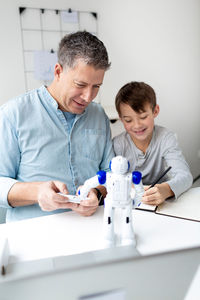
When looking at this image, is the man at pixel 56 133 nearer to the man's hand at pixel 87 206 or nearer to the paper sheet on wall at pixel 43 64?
the man's hand at pixel 87 206

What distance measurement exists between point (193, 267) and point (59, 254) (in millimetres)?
322

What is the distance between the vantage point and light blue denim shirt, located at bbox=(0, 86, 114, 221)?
36.7 inches

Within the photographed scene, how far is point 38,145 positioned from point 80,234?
40 centimetres

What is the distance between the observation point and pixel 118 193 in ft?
1.98

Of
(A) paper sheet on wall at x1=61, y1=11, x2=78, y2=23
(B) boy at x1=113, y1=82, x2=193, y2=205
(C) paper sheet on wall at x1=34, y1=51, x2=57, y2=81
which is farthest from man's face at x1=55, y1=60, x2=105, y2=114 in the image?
(A) paper sheet on wall at x1=61, y1=11, x2=78, y2=23

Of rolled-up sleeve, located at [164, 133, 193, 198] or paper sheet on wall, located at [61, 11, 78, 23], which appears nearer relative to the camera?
rolled-up sleeve, located at [164, 133, 193, 198]

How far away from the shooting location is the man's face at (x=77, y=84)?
0.86 meters

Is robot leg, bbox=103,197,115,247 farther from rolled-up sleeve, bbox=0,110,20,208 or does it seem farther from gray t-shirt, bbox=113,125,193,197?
gray t-shirt, bbox=113,125,193,197

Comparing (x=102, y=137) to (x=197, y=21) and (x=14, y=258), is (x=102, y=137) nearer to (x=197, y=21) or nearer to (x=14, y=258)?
(x=14, y=258)

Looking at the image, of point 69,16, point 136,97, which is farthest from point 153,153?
point 69,16

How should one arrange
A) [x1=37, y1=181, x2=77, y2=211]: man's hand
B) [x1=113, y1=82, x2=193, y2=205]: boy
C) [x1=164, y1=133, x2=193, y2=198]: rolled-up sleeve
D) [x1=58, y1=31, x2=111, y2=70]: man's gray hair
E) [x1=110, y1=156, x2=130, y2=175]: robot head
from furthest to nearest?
[x1=113, y1=82, x2=193, y2=205]: boy, [x1=164, y1=133, x2=193, y2=198]: rolled-up sleeve, [x1=58, y1=31, x2=111, y2=70]: man's gray hair, [x1=37, y1=181, x2=77, y2=211]: man's hand, [x1=110, y1=156, x2=130, y2=175]: robot head

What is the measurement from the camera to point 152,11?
2.02m

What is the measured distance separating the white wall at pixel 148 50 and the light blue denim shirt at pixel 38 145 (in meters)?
0.91

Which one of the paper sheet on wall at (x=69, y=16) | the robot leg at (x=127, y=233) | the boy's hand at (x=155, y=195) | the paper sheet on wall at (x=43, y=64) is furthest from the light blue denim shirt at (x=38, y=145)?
the paper sheet on wall at (x=69, y=16)
